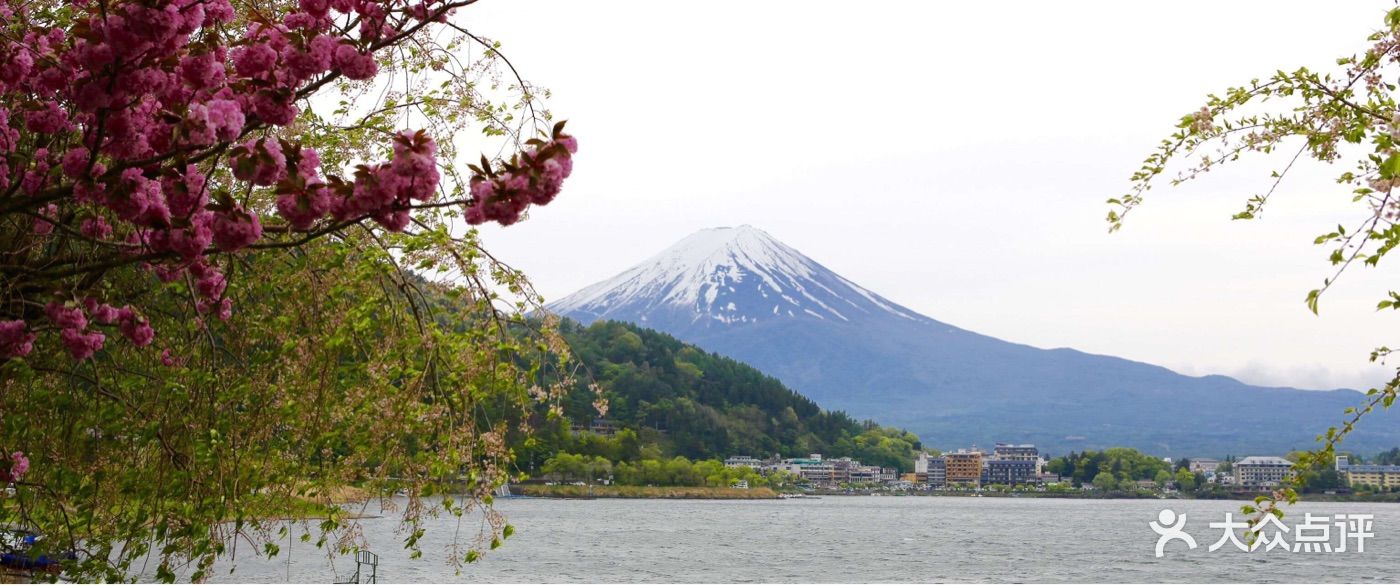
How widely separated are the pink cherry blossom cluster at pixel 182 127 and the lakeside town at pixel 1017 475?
368ft

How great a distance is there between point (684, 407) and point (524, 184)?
115622 millimetres

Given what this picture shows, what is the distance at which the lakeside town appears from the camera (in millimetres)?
133750

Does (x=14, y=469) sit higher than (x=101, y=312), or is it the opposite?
(x=101, y=312)

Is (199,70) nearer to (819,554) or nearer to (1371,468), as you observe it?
(819,554)

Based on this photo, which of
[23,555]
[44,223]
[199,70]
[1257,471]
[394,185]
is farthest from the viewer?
[1257,471]

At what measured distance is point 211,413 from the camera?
6180 millimetres

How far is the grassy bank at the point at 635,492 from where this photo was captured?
346ft

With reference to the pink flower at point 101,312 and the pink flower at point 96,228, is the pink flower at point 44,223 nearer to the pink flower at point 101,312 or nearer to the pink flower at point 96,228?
the pink flower at point 96,228

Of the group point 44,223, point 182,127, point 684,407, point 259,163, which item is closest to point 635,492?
point 684,407

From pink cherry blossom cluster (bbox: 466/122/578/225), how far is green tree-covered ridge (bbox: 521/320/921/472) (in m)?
89.9

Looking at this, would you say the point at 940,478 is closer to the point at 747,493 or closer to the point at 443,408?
the point at 747,493

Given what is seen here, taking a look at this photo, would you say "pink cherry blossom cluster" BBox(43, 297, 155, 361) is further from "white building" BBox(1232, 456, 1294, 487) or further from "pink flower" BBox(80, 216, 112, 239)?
"white building" BBox(1232, 456, 1294, 487)

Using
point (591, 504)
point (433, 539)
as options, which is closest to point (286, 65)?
point (433, 539)

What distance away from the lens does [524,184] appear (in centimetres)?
337
